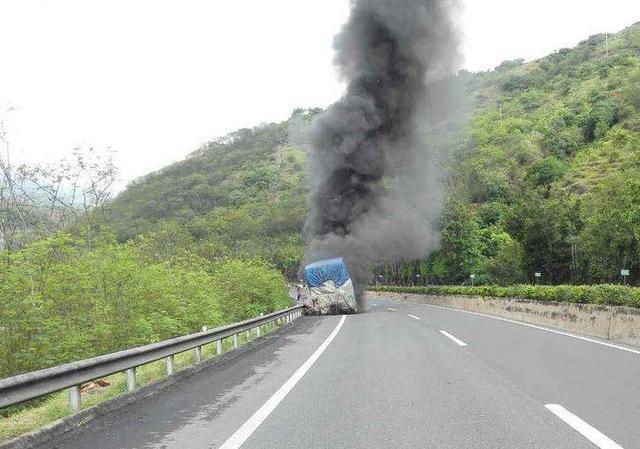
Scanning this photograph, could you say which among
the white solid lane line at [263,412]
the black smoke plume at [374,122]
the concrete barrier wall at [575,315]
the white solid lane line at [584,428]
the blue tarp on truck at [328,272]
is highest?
the black smoke plume at [374,122]

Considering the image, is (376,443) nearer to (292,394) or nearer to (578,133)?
(292,394)

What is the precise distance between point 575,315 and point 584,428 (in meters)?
12.5

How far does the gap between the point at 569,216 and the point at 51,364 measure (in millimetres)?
41602

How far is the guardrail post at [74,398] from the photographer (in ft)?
19.8

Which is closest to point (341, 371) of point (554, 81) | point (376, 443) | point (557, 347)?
point (376, 443)

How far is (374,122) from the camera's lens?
34406 mm

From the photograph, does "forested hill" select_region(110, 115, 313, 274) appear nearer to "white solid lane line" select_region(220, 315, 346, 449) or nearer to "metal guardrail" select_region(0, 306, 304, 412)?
"metal guardrail" select_region(0, 306, 304, 412)

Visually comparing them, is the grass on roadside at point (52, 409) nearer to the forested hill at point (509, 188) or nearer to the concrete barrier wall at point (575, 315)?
the concrete barrier wall at point (575, 315)

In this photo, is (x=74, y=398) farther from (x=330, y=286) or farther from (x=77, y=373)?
(x=330, y=286)

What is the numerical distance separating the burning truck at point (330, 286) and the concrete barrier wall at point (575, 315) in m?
7.01

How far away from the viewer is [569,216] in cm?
4350

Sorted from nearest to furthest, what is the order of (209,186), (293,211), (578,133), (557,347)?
(557,347), (293,211), (578,133), (209,186)

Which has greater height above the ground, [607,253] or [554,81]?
[554,81]

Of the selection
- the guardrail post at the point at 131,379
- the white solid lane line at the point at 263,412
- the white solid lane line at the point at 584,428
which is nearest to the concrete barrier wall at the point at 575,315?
the white solid lane line at the point at 263,412
